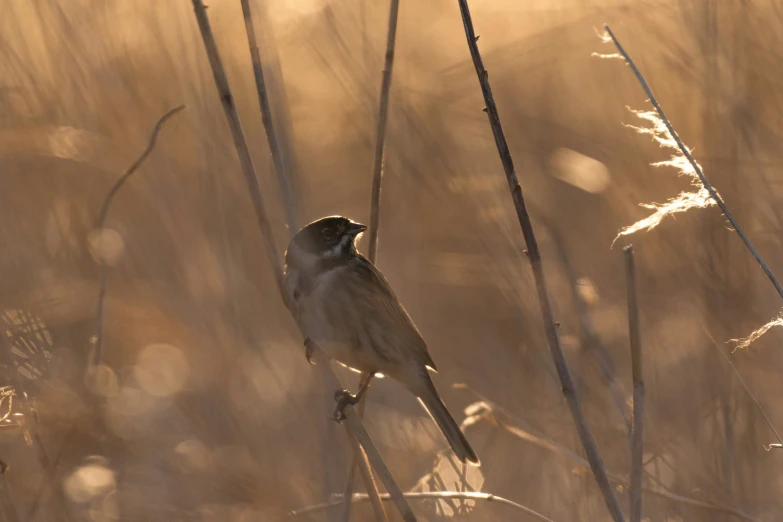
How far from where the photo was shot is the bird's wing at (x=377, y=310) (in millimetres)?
3000

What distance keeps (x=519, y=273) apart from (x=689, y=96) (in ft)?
4.26

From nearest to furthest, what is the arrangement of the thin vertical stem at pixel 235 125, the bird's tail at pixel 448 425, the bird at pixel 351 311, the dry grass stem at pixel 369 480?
the thin vertical stem at pixel 235 125 < the dry grass stem at pixel 369 480 < the bird's tail at pixel 448 425 < the bird at pixel 351 311

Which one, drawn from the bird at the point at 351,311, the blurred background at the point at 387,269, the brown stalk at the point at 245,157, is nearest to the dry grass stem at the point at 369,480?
the brown stalk at the point at 245,157

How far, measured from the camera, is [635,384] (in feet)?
6.31

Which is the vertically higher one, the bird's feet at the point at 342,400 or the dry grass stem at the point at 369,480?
the bird's feet at the point at 342,400

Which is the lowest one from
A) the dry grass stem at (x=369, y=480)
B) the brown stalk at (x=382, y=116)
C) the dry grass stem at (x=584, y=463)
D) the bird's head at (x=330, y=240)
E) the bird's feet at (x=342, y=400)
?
the dry grass stem at (x=584, y=463)

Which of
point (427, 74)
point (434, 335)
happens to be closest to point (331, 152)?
point (427, 74)

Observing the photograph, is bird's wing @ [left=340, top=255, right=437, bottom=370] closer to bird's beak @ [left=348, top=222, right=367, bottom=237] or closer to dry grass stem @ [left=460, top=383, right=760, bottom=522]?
bird's beak @ [left=348, top=222, right=367, bottom=237]

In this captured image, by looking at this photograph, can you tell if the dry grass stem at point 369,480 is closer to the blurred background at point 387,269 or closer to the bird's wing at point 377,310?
the blurred background at point 387,269

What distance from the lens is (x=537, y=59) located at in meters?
4.67

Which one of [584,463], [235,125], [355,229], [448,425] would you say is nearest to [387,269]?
[355,229]

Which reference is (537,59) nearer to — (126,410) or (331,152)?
(331,152)

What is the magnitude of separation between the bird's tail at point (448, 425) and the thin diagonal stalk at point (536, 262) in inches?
30.7

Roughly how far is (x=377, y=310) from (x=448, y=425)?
1.47 feet
